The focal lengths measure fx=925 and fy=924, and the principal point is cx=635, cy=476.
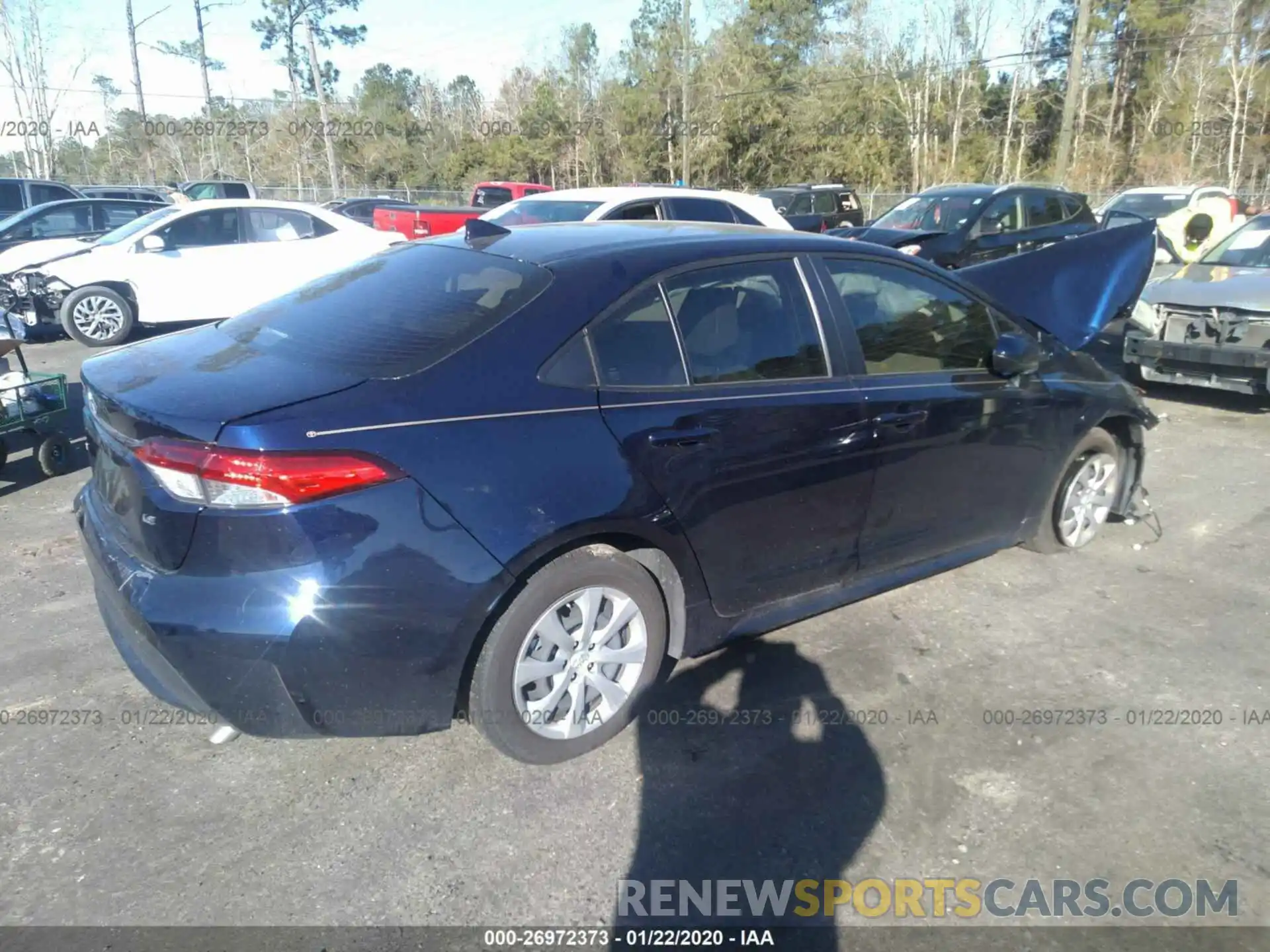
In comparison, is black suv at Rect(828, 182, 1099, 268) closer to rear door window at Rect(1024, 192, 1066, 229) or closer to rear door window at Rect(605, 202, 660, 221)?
rear door window at Rect(1024, 192, 1066, 229)

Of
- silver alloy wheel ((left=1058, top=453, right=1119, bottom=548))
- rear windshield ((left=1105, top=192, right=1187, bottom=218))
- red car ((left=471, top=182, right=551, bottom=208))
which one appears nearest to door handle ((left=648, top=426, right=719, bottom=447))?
silver alloy wheel ((left=1058, top=453, right=1119, bottom=548))

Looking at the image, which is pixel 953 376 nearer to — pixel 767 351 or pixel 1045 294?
pixel 767 351

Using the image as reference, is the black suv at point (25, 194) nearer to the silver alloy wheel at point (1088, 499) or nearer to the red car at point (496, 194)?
the red car at point (496, 194)

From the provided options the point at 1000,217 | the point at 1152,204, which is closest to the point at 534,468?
the point at 1000,217

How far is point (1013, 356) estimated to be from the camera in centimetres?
398

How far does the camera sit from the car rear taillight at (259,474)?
2482mm

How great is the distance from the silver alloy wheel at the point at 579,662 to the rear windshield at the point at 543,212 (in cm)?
807

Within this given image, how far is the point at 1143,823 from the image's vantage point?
9.45ft

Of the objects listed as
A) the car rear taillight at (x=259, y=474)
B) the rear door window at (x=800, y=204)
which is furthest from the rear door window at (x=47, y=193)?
the car rear taillight at (x=259, y=474)

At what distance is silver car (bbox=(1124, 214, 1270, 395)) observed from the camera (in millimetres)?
7521

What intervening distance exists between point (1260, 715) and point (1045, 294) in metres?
2.59

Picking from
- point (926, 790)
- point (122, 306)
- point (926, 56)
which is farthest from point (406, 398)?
point (926, 56)

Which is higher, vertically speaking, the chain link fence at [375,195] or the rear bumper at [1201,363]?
the chain link fence at [375,195]

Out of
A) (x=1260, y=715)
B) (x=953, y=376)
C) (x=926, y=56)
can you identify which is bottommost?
(x=1260, y=715)
